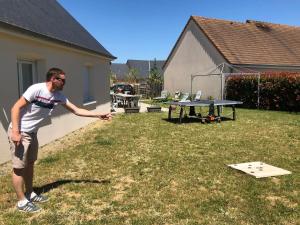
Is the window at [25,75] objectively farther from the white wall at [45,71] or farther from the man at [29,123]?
the man at [29,123]

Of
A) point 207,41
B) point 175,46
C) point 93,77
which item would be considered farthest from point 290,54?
point 93,77

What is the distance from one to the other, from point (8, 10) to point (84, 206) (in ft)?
17.1

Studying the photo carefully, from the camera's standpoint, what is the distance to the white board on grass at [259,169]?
21.3ft

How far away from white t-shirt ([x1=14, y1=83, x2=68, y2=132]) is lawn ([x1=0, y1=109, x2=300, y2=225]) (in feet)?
3.89

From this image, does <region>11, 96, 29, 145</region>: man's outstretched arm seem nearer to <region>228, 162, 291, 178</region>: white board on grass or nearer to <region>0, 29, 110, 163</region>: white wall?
<region>0, 29, 110, 163</region>: white wall

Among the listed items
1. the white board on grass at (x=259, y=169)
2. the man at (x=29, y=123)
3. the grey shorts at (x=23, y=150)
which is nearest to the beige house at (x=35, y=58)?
the man at (x=29, y=123)

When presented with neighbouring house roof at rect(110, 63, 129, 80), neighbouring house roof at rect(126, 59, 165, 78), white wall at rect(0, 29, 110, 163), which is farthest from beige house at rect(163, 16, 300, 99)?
neighbouring house roof at rect(110, 63, 129, 80)

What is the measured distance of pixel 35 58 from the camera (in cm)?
929

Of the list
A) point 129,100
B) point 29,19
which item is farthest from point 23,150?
point 129,100

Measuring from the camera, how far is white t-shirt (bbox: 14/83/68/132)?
4613 millimetres

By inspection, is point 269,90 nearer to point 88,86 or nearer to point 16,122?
point 88,86

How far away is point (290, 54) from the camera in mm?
26719

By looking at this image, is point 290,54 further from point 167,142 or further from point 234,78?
point 167,142

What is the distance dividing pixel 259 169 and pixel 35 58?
6.27 metres
